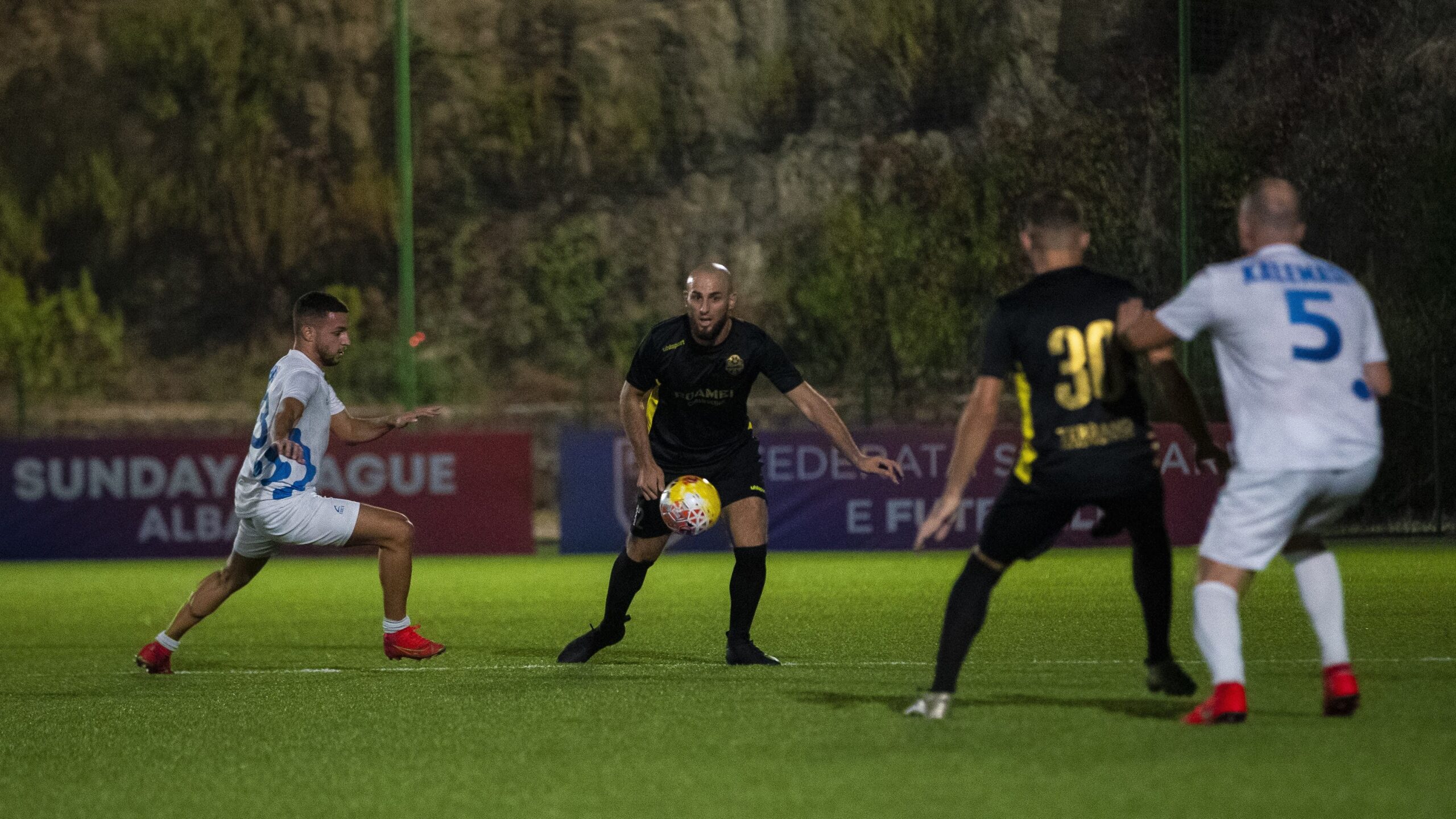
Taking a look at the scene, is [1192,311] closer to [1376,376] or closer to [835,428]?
[1376,376]

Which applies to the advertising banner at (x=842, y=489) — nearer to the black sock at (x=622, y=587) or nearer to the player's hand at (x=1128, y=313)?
the black sock at (x=622, y=587)

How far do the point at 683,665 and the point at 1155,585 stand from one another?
2845 mm

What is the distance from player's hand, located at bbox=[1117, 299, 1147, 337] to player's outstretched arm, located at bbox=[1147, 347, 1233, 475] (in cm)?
15

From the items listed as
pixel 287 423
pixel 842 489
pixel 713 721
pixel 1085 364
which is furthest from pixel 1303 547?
pixel 842 489

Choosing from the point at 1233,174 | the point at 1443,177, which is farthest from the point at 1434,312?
→ the point at 1233,174

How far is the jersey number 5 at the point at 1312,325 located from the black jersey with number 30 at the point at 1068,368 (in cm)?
67

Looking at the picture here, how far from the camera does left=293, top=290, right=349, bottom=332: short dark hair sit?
9.04 metres

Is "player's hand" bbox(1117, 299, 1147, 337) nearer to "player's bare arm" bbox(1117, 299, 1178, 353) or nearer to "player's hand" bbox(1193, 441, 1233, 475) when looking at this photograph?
Result: "player's bare arm" bbox(1117, 299, 1178, 353)

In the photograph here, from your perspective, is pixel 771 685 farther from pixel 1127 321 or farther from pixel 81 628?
pixel 81 628

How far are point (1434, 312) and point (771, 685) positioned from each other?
23601 millimetres

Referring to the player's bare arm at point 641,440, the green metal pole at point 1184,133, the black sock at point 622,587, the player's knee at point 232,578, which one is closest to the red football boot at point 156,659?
the player's knee at point 232,578

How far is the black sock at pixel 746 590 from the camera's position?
29.4ft

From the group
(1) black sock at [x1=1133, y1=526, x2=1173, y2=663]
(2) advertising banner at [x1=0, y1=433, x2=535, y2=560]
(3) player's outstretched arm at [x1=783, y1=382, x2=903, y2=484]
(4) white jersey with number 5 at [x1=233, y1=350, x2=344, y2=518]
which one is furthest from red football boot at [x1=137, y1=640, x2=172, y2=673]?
(2) advertising banner at [x1=0, y1=433, x2=535, y2=560]

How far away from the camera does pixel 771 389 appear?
3912 centimetres
